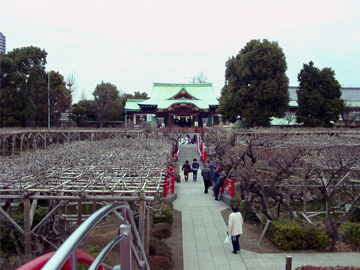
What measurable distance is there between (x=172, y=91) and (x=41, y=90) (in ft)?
64.3

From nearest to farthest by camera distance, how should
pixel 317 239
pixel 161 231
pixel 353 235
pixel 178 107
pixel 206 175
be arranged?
pixel 317 239 < pixel 353 235 < pixel 161 231 < pixel 206 175 < pixel 178 107

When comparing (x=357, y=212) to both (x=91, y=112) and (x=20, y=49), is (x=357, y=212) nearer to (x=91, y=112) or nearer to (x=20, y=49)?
(x=20, y=49)

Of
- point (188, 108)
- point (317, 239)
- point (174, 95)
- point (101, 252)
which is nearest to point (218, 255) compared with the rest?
point (317, 239)

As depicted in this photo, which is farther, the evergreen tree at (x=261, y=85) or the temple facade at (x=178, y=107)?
the temple facade at (x=178, y=107)

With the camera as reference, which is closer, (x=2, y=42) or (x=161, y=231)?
(x=161, y=231)

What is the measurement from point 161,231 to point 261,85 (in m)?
22.4

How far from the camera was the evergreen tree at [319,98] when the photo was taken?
97.3 feet

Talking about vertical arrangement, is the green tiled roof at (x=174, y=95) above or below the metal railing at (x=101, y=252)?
above

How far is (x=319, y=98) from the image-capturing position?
1168 inches

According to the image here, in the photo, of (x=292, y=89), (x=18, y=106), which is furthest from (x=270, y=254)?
(x=292, y=89)

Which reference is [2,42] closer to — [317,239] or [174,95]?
[174,95]

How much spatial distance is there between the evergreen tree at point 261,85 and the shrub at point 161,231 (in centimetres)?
2128

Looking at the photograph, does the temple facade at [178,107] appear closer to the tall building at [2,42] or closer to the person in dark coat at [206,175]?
the tall building at [2,42]

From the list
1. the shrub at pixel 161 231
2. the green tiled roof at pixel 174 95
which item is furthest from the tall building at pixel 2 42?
the shrub at pixel 161 231
